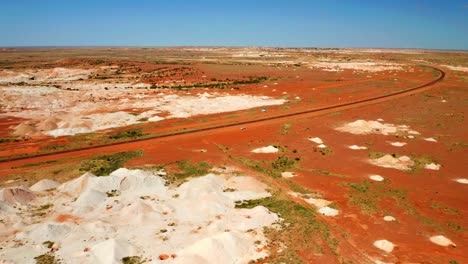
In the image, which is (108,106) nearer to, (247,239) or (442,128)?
(247,239)

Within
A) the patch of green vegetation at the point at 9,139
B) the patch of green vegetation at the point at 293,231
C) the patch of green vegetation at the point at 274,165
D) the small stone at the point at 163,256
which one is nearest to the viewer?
the small stone at the point at 163,256

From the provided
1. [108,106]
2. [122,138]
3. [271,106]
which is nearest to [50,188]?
[122,138]

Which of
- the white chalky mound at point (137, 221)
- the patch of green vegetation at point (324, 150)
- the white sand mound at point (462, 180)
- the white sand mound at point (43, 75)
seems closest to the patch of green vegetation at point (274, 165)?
the white chalky mound at point (137, 221)

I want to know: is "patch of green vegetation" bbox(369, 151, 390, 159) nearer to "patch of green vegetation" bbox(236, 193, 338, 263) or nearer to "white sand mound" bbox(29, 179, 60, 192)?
"patch of green vegetation" bbox(236, 193, 338, 263)

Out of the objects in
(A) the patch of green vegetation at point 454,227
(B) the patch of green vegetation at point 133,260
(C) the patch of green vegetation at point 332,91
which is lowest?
(A) the patch of green vegetation at point 454,227

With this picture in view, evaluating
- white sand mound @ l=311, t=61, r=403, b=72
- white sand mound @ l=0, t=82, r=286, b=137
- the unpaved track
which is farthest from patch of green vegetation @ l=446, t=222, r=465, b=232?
white sand mound @ l=311, t=61, r=403, b=72

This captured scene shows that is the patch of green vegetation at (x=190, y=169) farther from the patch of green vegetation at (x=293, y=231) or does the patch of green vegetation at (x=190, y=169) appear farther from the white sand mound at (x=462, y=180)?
the white sand mound at (x=462, y=180)

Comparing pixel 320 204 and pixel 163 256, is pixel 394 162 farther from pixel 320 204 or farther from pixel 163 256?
pixel 163 256
